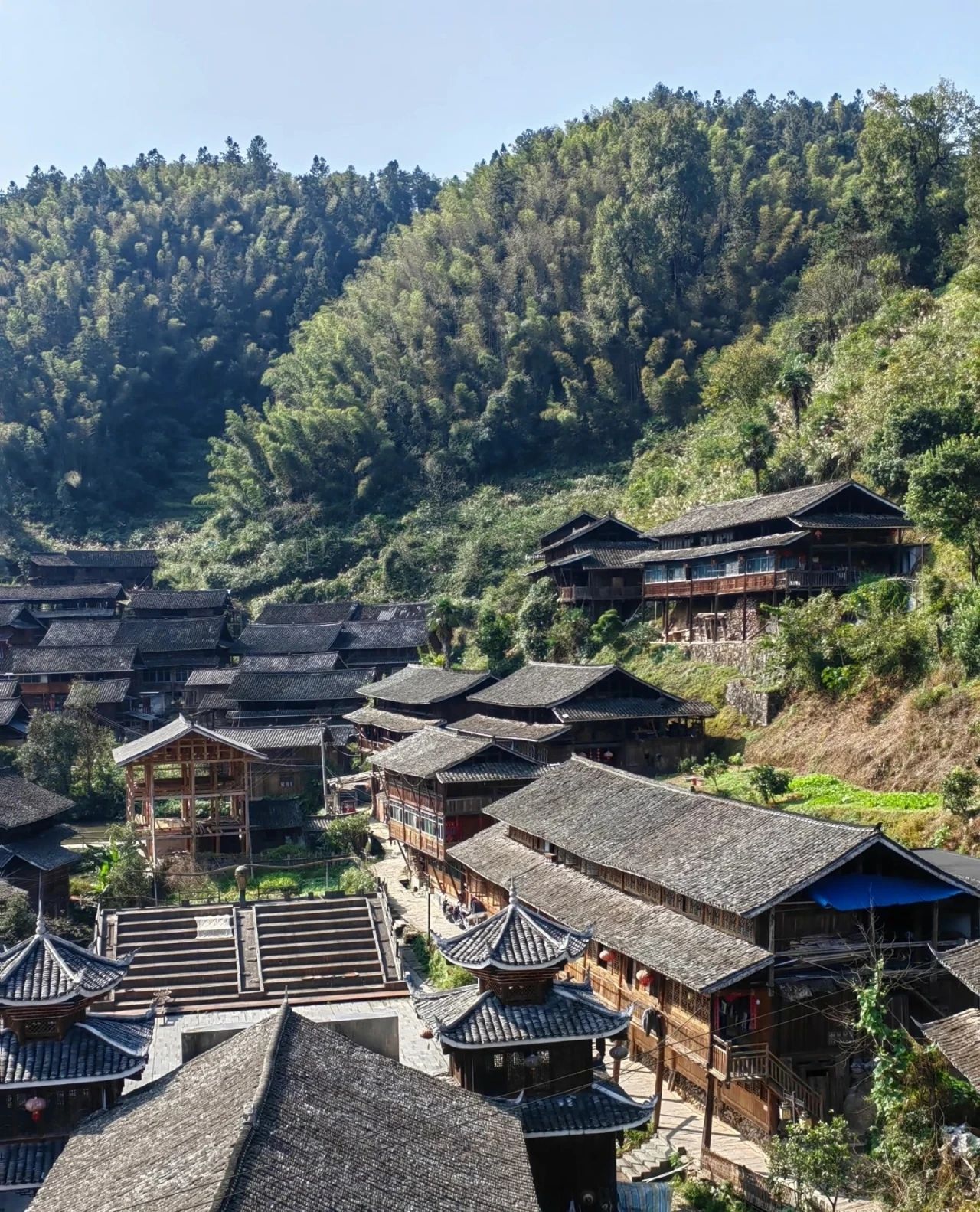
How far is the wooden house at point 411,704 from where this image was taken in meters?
51.5

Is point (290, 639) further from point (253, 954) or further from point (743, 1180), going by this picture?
point (743, 1180)

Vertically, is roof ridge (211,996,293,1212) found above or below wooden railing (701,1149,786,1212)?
above

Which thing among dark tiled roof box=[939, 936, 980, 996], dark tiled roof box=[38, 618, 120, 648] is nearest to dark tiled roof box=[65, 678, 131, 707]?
dark tiled roof box=[38, 618, 120, 648]

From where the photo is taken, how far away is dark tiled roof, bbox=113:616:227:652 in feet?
229

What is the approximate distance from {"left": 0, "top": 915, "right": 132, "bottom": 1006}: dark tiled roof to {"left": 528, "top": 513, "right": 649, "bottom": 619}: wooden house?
124 feet

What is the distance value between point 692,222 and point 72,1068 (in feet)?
281

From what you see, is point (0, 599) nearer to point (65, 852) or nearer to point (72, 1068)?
point (65, 852)

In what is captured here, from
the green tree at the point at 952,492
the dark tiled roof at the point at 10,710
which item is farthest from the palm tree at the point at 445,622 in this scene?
the green tree at the point at 952,492

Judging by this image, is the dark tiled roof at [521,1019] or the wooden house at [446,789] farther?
the wooden house at [446,789]

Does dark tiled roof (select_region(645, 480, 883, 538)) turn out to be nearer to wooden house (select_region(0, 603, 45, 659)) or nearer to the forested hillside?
wooden house (select_region(0, 603, 45, 659))

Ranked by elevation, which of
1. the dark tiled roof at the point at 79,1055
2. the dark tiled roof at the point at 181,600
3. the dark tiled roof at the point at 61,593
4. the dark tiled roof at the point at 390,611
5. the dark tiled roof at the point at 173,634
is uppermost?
the dark tiled roof at the point at 61,593

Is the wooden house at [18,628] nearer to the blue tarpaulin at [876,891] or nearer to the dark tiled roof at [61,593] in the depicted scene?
the dark tiled roof at [61,593]

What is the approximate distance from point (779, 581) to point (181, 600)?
4501 centimetres

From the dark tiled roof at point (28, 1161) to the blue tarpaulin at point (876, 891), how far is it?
1308 centimetres
